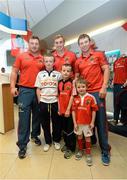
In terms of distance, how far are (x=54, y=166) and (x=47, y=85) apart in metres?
1.00

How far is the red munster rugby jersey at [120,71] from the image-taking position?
4250 mm

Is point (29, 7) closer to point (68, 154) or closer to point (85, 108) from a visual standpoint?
point (85, 108)

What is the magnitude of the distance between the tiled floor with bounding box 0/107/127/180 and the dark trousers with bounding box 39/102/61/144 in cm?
19

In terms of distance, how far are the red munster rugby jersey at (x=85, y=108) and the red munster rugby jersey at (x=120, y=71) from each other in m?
2.06

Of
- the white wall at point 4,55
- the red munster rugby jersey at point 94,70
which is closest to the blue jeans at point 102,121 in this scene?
the red munster rugby jersey at point 94,70

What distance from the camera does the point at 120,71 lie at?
4324mm

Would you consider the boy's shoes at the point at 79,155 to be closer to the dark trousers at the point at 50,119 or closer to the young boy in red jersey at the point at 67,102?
the young boy in red jersey at the point at 67,102

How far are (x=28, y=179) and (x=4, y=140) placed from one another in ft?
4.69

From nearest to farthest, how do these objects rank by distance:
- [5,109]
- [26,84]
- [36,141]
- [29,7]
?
[26,84]
[36,141]
[5,109]
[29,7]

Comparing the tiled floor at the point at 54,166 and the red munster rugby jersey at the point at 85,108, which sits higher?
the red munster rugby jersey at the point at 85,108

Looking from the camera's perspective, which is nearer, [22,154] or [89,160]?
[89,160]

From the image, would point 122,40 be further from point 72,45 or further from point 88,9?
point 72,45

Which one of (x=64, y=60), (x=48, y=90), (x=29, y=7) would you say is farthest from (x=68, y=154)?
(x=29, y=7)

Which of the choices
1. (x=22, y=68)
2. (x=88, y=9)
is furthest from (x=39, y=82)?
(x=88, y=9)
